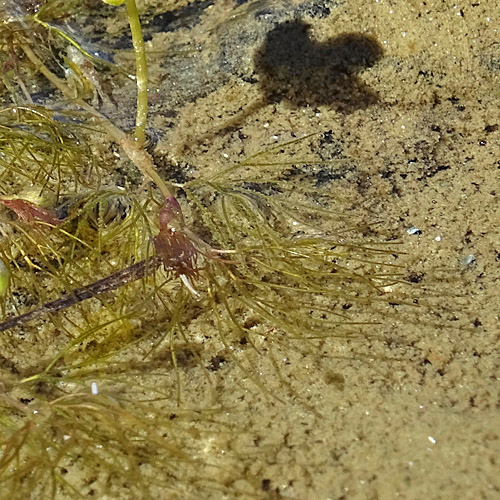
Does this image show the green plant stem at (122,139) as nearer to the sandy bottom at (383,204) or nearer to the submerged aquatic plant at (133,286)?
the submerged aquatic plant at (133,286)

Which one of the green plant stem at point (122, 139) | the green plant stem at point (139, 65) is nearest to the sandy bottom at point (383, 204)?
the green plant stem at point (122, 139)

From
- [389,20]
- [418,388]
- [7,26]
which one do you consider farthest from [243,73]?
[418,388]

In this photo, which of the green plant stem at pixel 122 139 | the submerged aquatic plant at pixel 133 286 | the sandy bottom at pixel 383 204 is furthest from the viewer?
the green plant stem at pixel 122 139

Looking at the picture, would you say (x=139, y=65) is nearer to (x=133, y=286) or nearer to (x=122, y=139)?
(x=122, y=139)

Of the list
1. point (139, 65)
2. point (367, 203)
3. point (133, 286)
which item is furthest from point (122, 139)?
point (367, 203)

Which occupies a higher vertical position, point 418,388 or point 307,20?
point 307,20

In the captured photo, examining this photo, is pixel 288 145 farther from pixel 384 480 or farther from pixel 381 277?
pixel 384 480

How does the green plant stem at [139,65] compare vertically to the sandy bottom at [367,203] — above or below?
above
